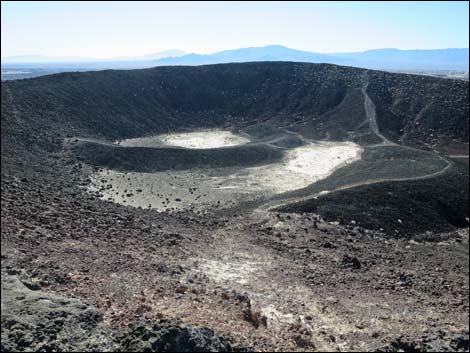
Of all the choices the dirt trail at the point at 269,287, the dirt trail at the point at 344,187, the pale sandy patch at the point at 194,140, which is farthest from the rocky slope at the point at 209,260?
the pale sandy patch at the point at 194,140

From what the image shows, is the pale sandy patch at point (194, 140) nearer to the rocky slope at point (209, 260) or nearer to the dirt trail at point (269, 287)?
the rocky slope at point (209, 260)

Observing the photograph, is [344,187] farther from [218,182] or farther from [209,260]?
[209,260]

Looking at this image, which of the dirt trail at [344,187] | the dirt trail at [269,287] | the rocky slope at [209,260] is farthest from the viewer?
the dirt trail at [344,187]

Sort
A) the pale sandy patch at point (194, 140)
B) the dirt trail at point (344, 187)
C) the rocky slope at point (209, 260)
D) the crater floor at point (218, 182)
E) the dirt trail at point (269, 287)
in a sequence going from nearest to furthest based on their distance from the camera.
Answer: the rocky slope at point (209, 260) → the dirt trail at point (269, 287) → the dirt trail at point (344, 187) → the crater floor at point (218, 182) → the pale sandy patch at point (194, 140)

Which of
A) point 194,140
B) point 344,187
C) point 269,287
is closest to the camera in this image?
point 269,287

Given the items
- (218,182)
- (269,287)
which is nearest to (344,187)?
(218,182)

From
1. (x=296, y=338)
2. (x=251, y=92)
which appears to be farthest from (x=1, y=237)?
(x=251, y=92)

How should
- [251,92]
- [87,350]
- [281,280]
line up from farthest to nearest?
[251,92], [281,280], [87,350]

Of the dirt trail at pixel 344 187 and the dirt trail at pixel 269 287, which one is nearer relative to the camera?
the dirt trail at pixel 269 287

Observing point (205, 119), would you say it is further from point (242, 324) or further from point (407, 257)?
point (242, 324)

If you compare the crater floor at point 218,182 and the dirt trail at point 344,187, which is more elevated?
the dirt trail at point 344,187

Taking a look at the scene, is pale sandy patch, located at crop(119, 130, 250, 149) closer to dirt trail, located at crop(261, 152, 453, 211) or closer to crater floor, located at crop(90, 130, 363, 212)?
crater floor, located at crop(90, 130, 363, 212)
